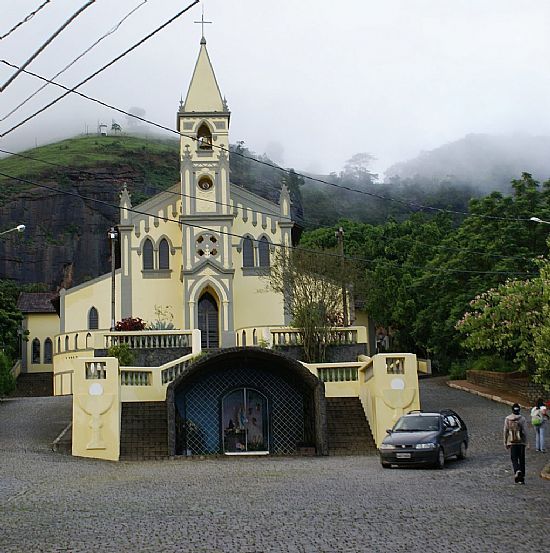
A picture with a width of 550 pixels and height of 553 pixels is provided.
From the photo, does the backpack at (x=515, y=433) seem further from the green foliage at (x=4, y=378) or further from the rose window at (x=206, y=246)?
the rose window at (x=206, y=246)

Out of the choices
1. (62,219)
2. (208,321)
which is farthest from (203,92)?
(62,219)

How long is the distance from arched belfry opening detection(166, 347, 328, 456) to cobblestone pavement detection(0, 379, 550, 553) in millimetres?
2878

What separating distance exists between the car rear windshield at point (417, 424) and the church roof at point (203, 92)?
3065 cm

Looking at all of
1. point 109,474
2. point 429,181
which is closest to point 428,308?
point 109,474

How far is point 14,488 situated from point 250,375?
11909mm

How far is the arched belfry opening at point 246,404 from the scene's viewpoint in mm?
26391

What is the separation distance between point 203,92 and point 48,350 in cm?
2448

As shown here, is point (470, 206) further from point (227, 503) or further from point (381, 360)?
point (227, 503)

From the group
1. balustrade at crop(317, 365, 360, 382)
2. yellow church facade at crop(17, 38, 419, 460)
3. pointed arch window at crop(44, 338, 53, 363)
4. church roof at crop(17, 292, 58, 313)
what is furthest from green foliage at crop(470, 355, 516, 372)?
church roof at crop(17, 292, 58, 313)

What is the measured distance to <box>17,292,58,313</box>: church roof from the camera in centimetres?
6600

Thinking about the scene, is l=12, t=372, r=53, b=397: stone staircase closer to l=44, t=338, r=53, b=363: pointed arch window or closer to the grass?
l=44, t=338, r=53, b=363: pointed arch window

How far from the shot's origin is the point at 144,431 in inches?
1043

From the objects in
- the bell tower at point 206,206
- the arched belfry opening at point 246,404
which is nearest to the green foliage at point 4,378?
the bell tower at point 206,206

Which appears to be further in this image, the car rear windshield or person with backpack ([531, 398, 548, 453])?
person with backpack ([531, 398, 548, 453])
